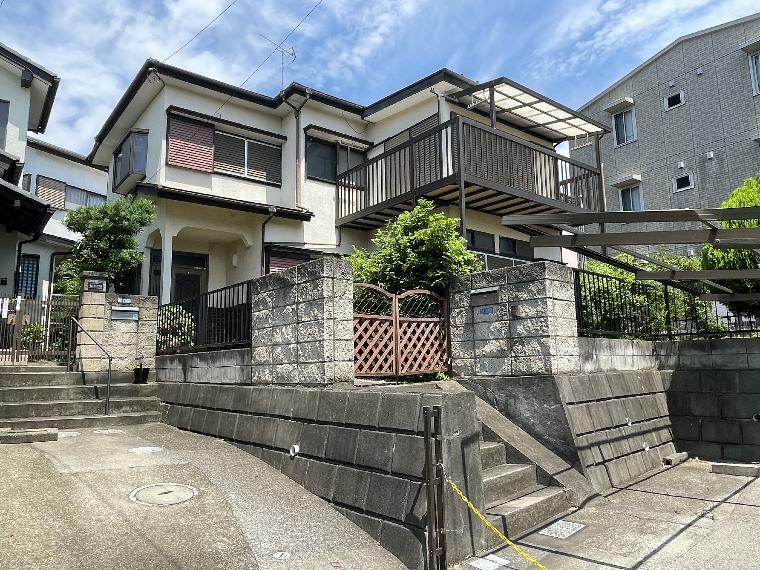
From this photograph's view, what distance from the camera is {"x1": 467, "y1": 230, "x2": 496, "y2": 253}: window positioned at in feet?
48.7

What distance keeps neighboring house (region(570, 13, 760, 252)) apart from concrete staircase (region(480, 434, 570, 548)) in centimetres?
1691

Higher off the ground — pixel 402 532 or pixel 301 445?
pixel 301 445

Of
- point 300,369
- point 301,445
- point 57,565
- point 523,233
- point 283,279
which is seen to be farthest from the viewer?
point 523,233

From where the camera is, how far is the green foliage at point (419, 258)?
8664 millimetres

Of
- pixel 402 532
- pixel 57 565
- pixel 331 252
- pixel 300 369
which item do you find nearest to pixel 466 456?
pixel 402 532

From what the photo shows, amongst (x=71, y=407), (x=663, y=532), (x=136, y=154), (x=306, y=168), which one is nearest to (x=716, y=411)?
(x=663, y=532)

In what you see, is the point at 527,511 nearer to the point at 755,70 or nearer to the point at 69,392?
Result: the point at 69,392

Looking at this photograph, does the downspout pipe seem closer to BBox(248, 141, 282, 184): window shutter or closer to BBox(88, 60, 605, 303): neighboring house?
BBox(88, 60, 605, 303): neighboring house

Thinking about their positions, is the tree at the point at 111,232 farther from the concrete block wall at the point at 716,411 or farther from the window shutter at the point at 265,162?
the concrete block wall at the point at 716,411

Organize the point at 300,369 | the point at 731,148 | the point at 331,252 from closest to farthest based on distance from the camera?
the point at 300,369 → the point at 331,252 → the point at 731,148

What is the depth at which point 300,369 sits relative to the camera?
255 inches

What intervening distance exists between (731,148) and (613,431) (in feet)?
57.3

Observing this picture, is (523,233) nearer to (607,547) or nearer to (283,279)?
(283,279)

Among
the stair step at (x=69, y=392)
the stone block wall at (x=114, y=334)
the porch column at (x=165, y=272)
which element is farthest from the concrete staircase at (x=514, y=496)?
the porch column at (x=165, y=272)
